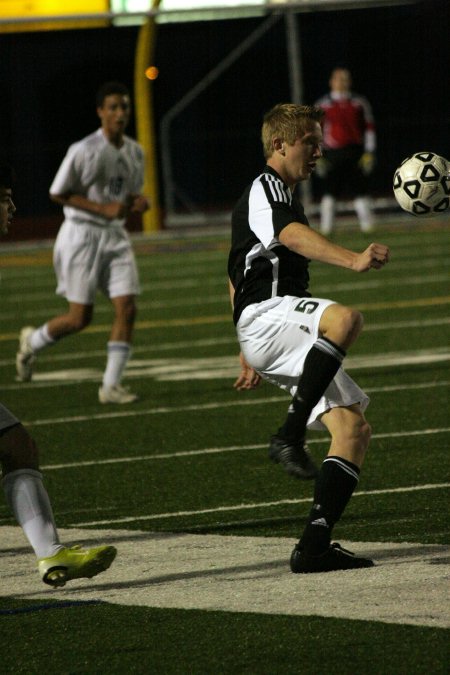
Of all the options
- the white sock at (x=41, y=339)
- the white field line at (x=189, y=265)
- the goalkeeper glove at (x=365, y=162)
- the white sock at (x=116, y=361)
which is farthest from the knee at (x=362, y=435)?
the goalkeeper glove at (x=365, y=162)

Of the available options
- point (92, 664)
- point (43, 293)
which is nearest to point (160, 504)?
point (92, 664)

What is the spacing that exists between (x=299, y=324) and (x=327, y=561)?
3.01 feet

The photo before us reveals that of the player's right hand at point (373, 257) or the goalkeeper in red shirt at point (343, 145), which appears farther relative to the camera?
the goalkeeper in red shirt at point (343, 145)

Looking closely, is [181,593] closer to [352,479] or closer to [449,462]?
[352,479]

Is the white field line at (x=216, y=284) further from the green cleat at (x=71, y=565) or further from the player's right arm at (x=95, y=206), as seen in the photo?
the green cleat at (x=71, y=565)

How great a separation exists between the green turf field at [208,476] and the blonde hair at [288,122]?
5.51ft

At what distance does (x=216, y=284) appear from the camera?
65.9 feet

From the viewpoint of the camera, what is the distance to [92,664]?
514 cm

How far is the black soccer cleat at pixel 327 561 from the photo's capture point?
6152 millimetres

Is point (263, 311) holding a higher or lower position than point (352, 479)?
higher

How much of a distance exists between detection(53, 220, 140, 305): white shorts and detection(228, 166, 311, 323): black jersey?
505cm

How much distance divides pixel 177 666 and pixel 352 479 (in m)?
1.38

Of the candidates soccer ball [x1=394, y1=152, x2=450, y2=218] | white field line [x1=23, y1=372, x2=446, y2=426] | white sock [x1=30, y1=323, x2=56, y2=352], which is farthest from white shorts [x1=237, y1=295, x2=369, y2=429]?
white sock [x1=30, y1=323, x2=56, y2=352]

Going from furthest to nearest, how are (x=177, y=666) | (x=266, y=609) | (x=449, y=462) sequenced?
(x=449, y=462), (x=266, y=609), (x=177, y=666)
